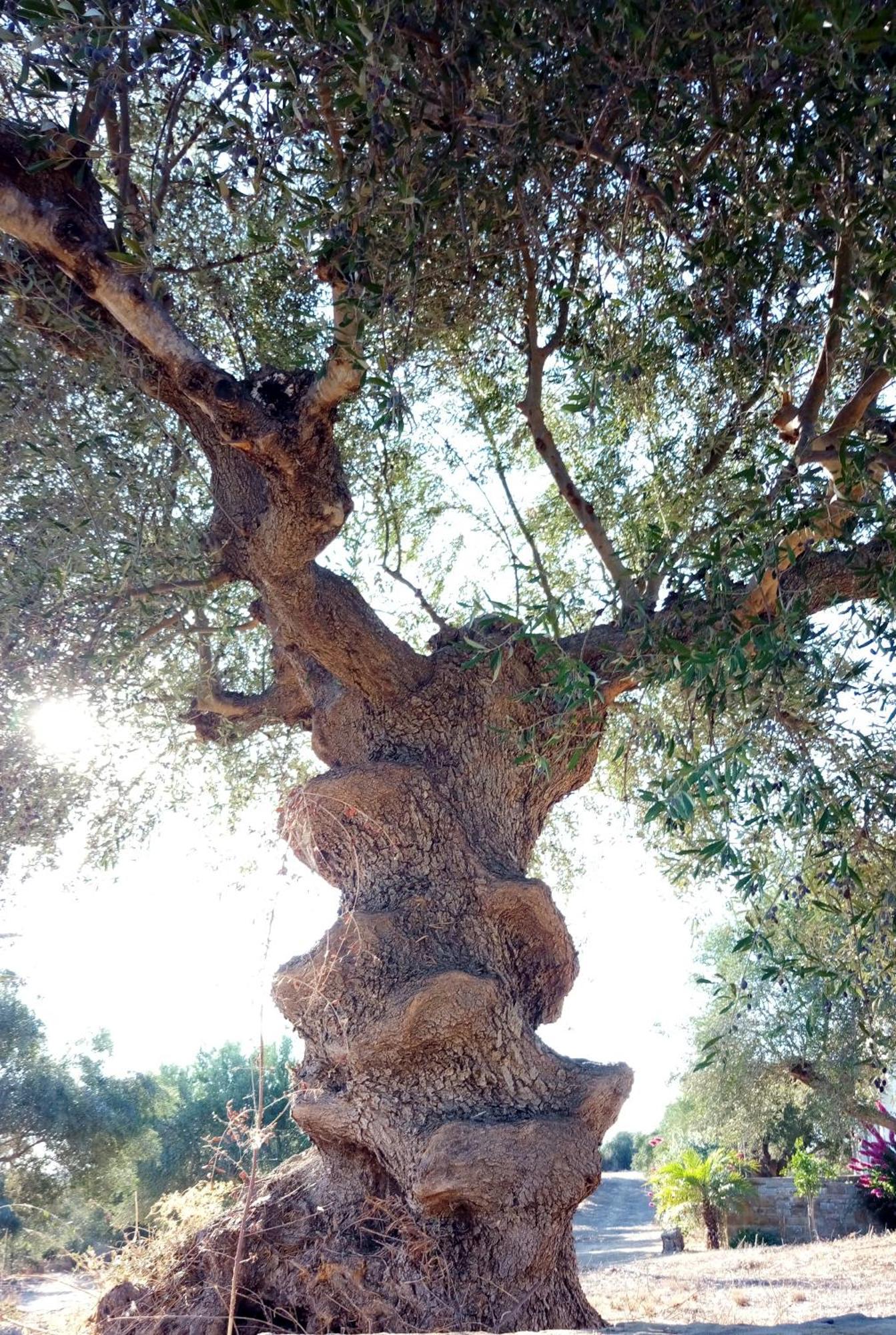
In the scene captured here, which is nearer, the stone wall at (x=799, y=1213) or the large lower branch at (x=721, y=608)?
the large lower branch at (x=721, y=608)

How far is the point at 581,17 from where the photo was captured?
13.7ft

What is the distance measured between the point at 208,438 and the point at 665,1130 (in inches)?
808

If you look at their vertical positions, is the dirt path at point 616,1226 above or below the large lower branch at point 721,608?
below

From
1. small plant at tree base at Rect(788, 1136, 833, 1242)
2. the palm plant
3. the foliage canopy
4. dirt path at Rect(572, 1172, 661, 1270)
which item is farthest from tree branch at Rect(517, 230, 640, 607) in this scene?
the palm plant

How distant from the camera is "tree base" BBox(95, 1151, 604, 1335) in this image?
15.2 ft

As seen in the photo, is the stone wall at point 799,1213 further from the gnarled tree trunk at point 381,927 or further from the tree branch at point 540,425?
the tree branch at point 540,425

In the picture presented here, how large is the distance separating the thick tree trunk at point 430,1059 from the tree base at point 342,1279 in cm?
1

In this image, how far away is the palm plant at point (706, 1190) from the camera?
1702cm

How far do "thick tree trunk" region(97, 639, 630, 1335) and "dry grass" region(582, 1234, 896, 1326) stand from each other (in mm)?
1330

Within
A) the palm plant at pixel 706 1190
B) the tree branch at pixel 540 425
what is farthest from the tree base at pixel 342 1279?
the palm plant at pixel 706 1190

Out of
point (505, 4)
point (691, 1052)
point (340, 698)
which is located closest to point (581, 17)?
point (505, 4)

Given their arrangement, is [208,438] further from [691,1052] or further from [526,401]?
[691,1052]

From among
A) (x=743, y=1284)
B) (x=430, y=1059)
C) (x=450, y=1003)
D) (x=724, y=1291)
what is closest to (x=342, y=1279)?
(x=430, y=1059)

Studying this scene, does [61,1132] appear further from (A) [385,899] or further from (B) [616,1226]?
(B) [616,1226]
